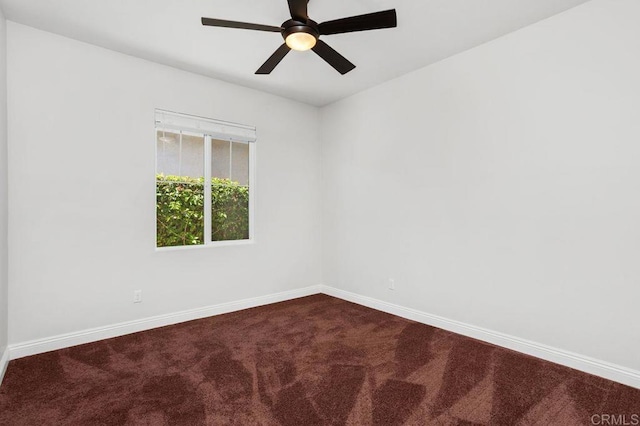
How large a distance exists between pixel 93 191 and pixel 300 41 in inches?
92.9

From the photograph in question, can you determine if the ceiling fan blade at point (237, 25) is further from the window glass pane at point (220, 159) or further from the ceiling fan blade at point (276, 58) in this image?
the window glass pane at point (220, 159)

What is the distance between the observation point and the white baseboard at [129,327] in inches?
110

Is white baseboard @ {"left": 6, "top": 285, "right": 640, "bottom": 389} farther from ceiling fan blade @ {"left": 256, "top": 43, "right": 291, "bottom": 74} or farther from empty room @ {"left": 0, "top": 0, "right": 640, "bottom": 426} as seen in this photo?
ceiling fan blade @ {"left": 256, "top": 43, "right": 291, "bottom": 74}

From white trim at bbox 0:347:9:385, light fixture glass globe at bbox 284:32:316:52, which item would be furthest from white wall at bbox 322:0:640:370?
white trim at bbox 0:347:9:385

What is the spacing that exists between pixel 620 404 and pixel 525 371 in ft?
1.76

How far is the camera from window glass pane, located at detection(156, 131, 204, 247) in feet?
11.8

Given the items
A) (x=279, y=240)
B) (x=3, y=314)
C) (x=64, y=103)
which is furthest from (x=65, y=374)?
(x=279, y=240)

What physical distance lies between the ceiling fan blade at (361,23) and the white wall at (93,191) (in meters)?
2.11

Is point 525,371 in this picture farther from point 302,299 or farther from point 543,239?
point 302,299

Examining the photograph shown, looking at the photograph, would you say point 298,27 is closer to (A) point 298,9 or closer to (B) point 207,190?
(A) point 298,9

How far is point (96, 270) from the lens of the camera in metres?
3.12

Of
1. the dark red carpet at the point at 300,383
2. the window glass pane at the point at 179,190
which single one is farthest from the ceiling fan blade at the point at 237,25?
the dark red carpet at the point at 300,383

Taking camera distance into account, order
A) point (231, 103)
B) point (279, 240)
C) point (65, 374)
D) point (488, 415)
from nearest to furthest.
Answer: point (488, 415)
point (65, 374)
point (231, 103)
point (279, 240)

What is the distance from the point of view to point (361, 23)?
2182 millimetres
